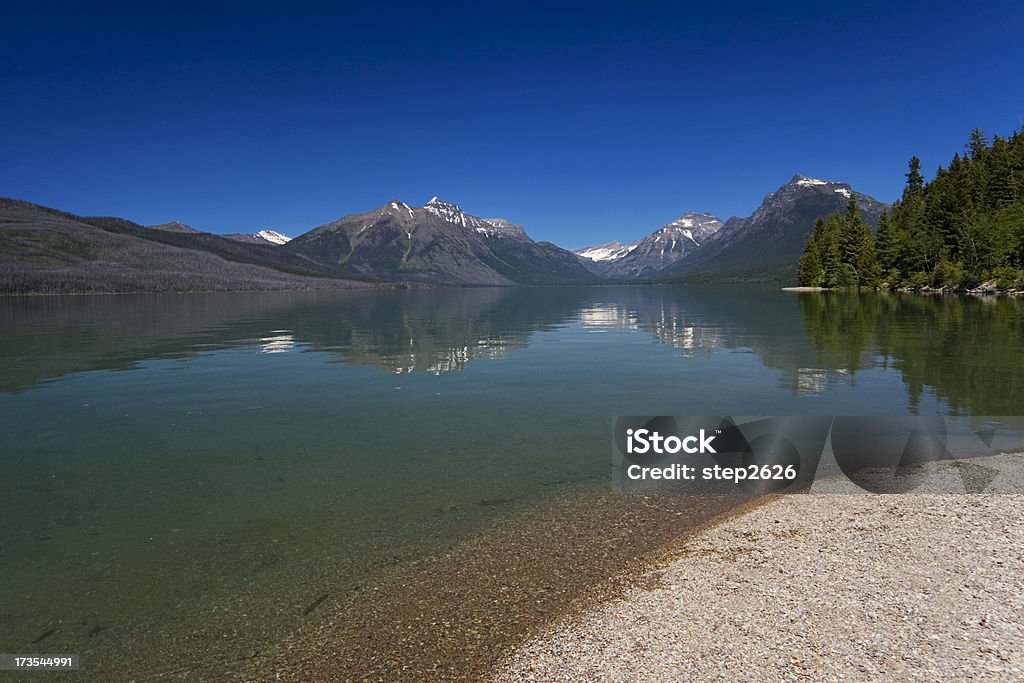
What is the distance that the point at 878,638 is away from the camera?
824 cm

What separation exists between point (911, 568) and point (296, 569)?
11601 millimetres

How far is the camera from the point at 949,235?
13050cm

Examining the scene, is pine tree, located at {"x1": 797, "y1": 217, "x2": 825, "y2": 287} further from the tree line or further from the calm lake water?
the calm lake water

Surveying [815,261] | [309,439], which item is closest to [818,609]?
[309,439]

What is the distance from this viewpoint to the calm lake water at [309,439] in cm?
1116

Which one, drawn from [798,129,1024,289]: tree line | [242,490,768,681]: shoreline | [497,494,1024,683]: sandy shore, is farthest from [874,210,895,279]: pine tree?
[242,490,768,681]: shoreline

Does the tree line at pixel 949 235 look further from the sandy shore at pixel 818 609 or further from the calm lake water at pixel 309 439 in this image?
the sandy shore at pixel 818 609

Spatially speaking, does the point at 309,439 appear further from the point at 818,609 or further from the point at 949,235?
the point at 949,235

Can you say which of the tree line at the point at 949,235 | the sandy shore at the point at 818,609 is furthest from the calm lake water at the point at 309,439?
the tree line at the point at 949,235

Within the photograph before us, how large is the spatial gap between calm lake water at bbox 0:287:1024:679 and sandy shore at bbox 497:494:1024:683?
4.66m

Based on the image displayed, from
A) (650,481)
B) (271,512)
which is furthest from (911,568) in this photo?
(271,512)

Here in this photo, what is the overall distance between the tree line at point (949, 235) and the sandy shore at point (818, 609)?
124 metres

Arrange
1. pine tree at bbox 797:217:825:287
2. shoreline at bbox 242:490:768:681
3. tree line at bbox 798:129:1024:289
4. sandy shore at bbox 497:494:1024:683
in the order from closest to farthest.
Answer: sandy shore at bbox 497:494:1024:683 < shoreline at bbox 242:490:768:681 < tree line at bbox 798:129:1024:289 < pine tree at bbox 797:217:825:287

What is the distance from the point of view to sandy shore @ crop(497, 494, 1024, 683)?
25.6 feet
